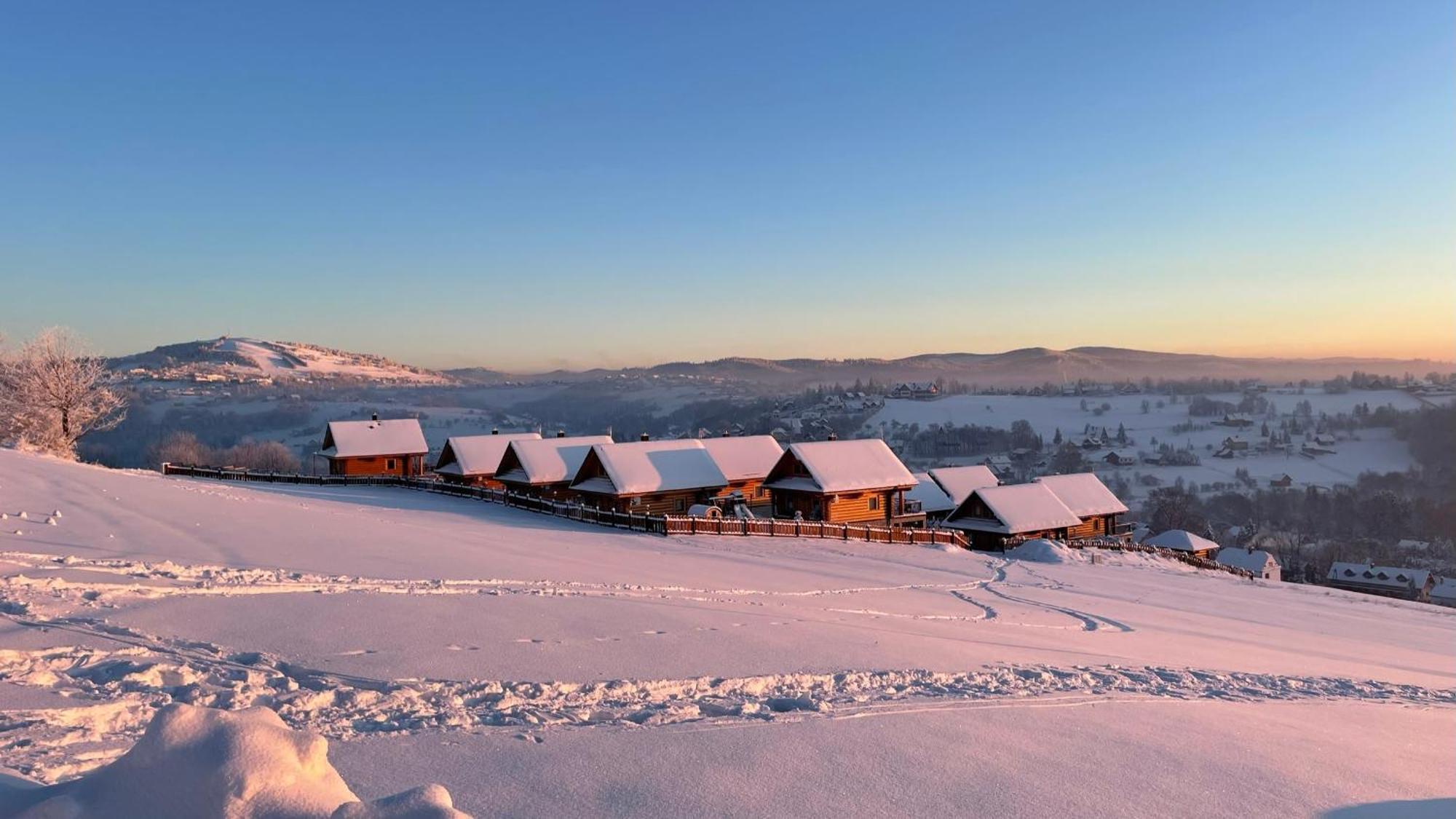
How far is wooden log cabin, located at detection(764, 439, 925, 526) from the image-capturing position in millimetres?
38312

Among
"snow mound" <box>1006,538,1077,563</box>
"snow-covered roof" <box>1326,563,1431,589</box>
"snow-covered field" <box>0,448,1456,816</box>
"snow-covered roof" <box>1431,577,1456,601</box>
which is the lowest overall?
"snow-covered roof" <box>1431,577,1456,601</box>

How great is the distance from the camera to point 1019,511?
39156mm

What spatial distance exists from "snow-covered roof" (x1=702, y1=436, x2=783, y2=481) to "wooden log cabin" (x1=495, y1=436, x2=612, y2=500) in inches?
256

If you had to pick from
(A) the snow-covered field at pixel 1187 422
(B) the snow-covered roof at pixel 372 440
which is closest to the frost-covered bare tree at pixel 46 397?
(B) the snow-covered roof at pixel 372 440

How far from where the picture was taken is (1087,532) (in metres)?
43.4

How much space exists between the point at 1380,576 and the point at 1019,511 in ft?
138

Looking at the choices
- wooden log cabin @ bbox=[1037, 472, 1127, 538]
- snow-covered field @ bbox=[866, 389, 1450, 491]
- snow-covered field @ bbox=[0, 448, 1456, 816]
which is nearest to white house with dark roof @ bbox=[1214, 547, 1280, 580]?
wooden log cabin @ bbox=[1037, 472, 1127, 538]

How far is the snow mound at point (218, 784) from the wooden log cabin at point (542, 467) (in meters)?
37.1

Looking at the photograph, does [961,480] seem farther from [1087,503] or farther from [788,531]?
[788,531]

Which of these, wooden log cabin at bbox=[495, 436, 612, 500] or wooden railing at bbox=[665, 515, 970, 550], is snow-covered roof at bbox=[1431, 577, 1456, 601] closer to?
wooden railing at bbox=[665, 515, 970, 550]

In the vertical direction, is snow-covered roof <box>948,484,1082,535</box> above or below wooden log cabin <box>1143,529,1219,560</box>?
above

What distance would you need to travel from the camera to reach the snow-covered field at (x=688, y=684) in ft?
19.5

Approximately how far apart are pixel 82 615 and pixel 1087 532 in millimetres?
44179

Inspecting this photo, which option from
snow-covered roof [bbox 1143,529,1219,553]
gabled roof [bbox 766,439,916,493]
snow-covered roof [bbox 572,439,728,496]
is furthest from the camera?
snow-covered roof [bbox 1143,529,1219,553]
